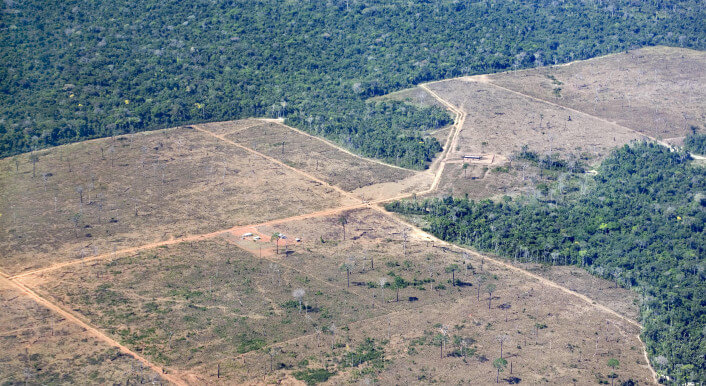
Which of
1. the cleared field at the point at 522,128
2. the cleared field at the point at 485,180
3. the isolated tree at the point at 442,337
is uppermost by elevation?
the cleared field at the point at 522,128

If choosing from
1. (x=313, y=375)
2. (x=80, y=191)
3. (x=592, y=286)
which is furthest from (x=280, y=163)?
(x=313, y=375)

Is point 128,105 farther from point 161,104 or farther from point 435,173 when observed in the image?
point 435,173

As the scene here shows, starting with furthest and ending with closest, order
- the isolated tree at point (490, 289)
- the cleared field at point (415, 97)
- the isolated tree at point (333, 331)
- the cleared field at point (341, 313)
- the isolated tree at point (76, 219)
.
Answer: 1. the cleared field at point (415, 97)
2. the isolated tree at point (76, 219)
3. the isolated tree at point (490, 289)
4. the isolated tree at point (333, 331)
5. the cleared field at point (341, 313)

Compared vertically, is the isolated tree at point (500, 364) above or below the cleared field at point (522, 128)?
below

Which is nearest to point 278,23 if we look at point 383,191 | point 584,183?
point 383,191

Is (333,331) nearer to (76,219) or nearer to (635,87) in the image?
(76,219)

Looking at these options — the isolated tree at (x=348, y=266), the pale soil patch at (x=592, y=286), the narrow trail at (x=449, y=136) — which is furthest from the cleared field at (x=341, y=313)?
the narrow trail at (x=449, y=136)

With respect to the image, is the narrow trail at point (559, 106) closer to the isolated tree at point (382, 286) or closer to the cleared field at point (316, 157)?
the cleared field at point (316, 157)

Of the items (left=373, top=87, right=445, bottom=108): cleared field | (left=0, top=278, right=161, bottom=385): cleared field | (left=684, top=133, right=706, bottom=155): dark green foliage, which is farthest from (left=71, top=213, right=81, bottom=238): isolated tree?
(left=684, top=133, right=706, bottom=155): dark green foliage
